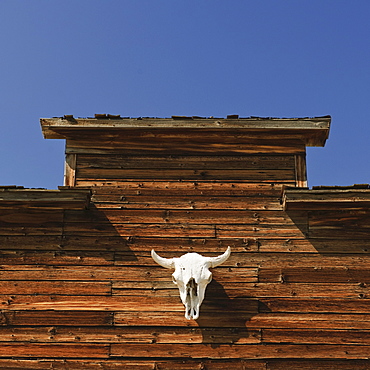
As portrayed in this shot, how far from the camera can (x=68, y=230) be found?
9.38 m

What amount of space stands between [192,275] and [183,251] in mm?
820

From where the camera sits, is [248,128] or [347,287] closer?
[347,287]

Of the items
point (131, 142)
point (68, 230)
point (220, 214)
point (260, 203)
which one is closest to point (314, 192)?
point (260, 203)

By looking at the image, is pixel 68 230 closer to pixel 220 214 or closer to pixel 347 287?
pixel 220 214

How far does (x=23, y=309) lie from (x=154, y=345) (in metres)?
2.33

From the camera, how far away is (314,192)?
9.09 m

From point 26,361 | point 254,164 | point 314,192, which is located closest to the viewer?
point 26,361

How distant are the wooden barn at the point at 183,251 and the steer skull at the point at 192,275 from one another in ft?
1.26

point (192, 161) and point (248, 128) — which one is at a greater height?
point (248, 128)

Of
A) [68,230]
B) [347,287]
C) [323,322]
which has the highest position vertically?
[68,230]

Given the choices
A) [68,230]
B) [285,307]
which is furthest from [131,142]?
[285,307]

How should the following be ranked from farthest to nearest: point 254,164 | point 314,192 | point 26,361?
point 254,164 < point 314,192 < point 26,361

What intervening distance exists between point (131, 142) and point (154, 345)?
391cm

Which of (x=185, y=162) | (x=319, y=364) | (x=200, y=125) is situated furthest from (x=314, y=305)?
(x=200, y=125)
